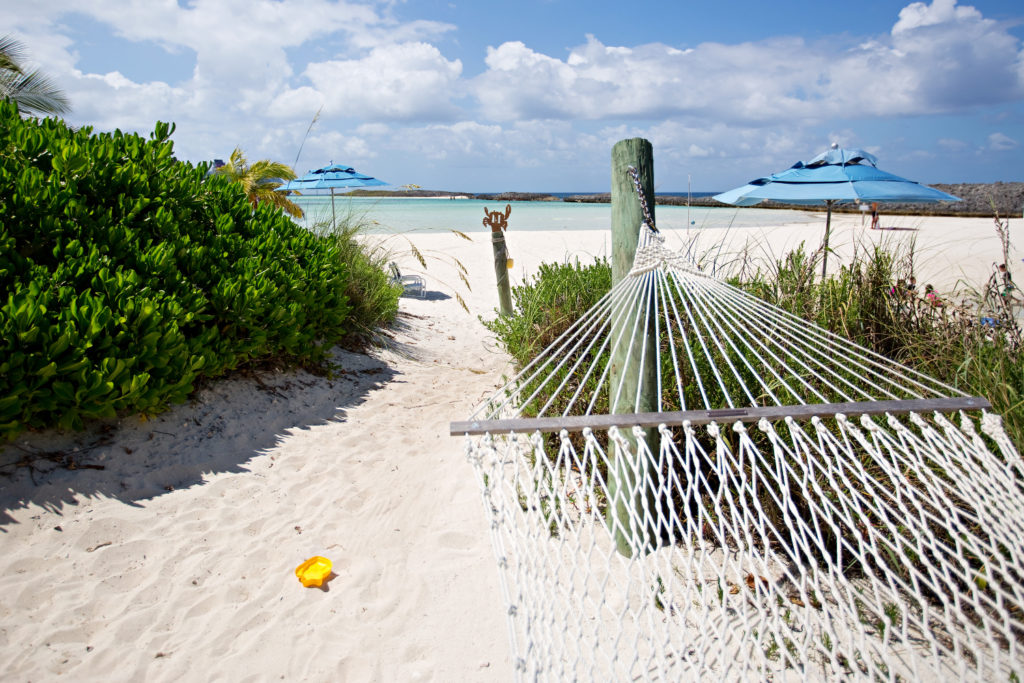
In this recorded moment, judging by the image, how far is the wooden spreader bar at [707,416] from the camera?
1.74 meters

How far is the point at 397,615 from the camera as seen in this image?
203 centimetres

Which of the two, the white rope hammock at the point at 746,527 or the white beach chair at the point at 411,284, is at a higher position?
the white beach chair at the point at 411,284

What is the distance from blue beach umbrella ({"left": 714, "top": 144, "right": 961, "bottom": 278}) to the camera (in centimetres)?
511

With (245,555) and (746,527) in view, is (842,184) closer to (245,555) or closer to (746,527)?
(746,527)

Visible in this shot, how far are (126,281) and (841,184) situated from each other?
5275 millimetres

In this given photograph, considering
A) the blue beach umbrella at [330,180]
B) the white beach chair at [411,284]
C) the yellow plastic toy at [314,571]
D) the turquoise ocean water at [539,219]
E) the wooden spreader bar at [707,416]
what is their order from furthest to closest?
the turquoise ocean water at [539,219], the blue beach umbrella at [330,180], the white beach chair at [411,284], the yellow plastic toy at [314,571], the wooden spreader bar at [707,416]

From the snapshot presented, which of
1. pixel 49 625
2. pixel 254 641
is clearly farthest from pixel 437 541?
pixel 49 625

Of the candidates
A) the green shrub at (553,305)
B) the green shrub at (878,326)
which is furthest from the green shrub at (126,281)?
the green shrub at (878,326)

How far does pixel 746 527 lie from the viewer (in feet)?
4.64

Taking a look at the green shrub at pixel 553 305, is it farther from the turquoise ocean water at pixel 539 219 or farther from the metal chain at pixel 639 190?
the turquoise ocean water at pixel 539 219

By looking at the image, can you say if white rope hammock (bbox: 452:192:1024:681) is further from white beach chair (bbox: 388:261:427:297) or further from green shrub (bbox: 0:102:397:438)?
white beach chair (bbox: 388:261:427:297)

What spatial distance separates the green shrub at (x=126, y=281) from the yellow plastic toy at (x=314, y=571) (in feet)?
3.27

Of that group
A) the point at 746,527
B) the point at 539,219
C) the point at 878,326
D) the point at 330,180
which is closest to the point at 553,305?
the point at 878,326

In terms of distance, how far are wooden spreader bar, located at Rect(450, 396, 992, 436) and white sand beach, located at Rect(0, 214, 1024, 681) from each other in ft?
2.37
